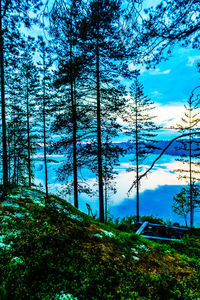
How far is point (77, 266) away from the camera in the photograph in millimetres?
2799

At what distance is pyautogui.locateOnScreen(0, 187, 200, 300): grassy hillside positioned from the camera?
7.37ft

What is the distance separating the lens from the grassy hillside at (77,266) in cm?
225

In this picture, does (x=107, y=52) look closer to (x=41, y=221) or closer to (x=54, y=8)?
(x=54, y=8)

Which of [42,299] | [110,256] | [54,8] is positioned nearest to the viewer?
[54,8]

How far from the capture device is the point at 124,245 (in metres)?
4.54

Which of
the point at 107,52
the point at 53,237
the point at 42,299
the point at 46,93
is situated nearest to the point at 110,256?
the point at 53,237

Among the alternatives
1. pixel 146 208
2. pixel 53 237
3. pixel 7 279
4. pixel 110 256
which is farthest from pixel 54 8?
pixel 146 208

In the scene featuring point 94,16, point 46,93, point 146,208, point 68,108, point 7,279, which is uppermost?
point 46,93

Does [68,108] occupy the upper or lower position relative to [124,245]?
upper

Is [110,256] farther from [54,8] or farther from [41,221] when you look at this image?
[54,8]

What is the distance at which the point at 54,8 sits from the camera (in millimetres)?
1811

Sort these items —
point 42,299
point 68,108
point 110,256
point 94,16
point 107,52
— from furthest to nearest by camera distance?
1. point 68,108
2. point 107,52
3. point 110,256
4. point 94,16
5. point 42,299

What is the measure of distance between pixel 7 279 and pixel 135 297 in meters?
2.35

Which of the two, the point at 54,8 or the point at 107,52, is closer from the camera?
the point at 54,8
